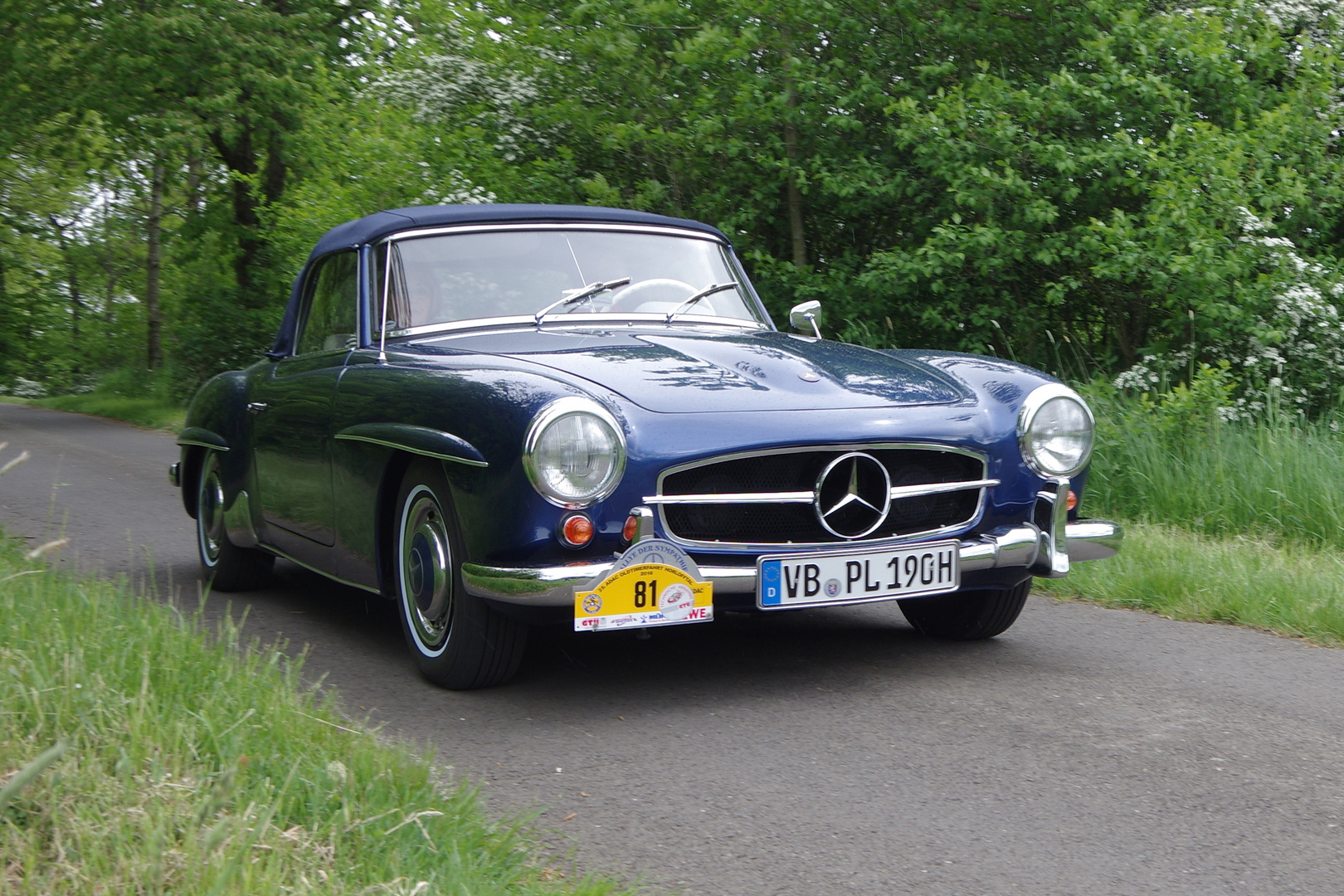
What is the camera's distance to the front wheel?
3.99 meters

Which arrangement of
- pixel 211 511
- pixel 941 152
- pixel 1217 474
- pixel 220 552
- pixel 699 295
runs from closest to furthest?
pixel 699 295, pixel 220 552, pixel 211 511, pixel 1217 474, pixel 941 152

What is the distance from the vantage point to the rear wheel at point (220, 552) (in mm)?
5945

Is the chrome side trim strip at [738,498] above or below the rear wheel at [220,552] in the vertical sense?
above

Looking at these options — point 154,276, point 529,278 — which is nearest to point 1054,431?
point 529,278

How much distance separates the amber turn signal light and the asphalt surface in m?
0.50

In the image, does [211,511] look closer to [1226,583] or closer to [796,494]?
[796,494]

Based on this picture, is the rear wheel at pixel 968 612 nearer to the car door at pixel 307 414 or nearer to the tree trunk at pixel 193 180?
the car door at pixel 307 414

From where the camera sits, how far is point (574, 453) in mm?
3709

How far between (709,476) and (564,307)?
4.25 feet

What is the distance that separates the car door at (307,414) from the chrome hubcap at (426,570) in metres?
0.58

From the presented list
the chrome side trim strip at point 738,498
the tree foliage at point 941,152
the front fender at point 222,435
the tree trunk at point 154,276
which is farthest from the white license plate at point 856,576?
the tree trunk at point 154,276

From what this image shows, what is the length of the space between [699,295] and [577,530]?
179 centimetres

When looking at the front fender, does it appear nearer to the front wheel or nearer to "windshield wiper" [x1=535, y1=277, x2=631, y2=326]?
"windshield wiper" [x1=535, y1=277, x2=631, y2=326]

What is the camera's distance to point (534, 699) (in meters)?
4.02
